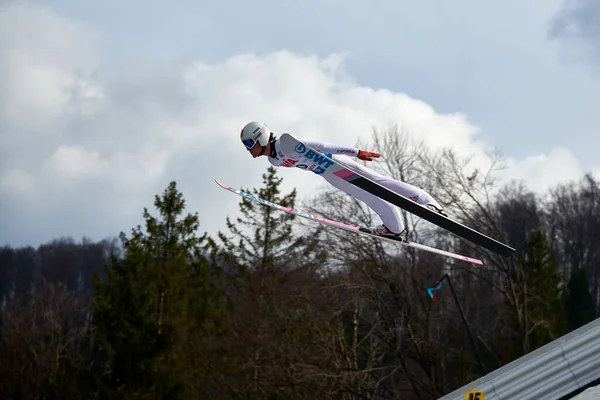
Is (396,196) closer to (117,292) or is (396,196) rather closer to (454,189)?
(454,189)

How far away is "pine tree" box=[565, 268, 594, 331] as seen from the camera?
3725 cm

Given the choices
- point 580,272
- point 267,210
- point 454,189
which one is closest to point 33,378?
point 267,210

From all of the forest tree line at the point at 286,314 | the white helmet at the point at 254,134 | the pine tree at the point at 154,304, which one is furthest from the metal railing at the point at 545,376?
the pine tree at the point at 154,304

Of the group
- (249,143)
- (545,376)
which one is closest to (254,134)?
(249,143)

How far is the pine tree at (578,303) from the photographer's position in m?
37.2

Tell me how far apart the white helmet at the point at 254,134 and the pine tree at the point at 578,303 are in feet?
112

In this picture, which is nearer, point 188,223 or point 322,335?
point 322,335

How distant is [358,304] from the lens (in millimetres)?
19547

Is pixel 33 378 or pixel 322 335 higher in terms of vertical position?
pixel 33 378

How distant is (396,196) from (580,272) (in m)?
35.2

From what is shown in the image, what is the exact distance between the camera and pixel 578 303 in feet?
123

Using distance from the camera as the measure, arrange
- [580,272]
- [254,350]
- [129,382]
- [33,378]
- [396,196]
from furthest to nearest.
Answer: [580,272] < [33,378] < [129,382] < [254,350] < [396,196]

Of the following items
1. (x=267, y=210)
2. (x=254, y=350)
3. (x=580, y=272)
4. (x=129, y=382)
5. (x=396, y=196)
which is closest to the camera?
(x=396, y=196)

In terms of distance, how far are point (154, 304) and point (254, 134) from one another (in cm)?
2086
